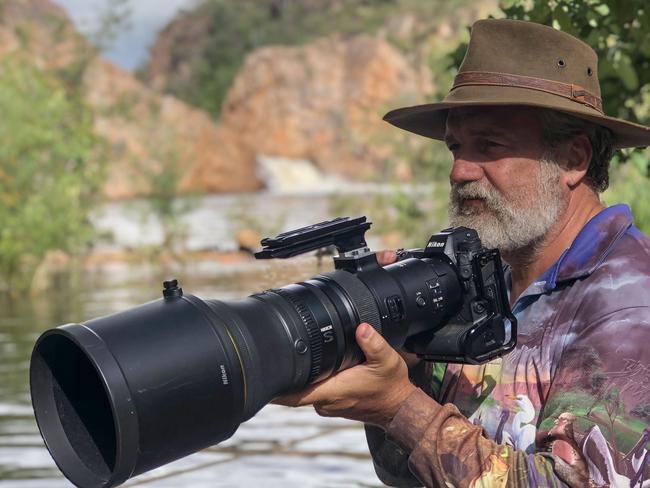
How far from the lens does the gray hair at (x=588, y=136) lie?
218 centimetres

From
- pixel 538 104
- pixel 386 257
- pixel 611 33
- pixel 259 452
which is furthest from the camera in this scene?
pixel 259 452

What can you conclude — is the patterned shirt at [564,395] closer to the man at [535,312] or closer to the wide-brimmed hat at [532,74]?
the man at [535,312]

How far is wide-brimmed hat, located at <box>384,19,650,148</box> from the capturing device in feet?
6.97

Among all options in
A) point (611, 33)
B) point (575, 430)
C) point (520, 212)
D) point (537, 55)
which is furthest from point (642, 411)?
point (611, 33)

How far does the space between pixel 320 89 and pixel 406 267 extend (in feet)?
131

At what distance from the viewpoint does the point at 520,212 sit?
218 centimetres

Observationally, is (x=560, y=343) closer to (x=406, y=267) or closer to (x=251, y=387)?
(x=406, y=267)

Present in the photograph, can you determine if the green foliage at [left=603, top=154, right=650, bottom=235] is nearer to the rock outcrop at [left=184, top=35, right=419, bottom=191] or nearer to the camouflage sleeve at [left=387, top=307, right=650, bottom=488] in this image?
the camouflage sleeve at [left=387, top=307, right=650, bottom=488]

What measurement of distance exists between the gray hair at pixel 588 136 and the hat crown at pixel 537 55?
0.22 ft

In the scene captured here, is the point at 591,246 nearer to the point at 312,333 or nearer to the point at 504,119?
the point at 504,119

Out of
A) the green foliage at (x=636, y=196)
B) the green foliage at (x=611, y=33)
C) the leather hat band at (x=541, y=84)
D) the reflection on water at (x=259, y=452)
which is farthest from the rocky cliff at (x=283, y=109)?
the leather hat band at (x=541, y=84)

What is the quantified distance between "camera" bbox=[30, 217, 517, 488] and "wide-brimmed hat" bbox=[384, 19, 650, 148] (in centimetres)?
28

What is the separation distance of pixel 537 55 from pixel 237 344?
84cm

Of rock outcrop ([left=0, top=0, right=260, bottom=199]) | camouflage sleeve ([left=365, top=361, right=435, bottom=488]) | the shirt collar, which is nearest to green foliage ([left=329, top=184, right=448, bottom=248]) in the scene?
rock outcrop ([left=0, top=0, right=260, bottom=199])
